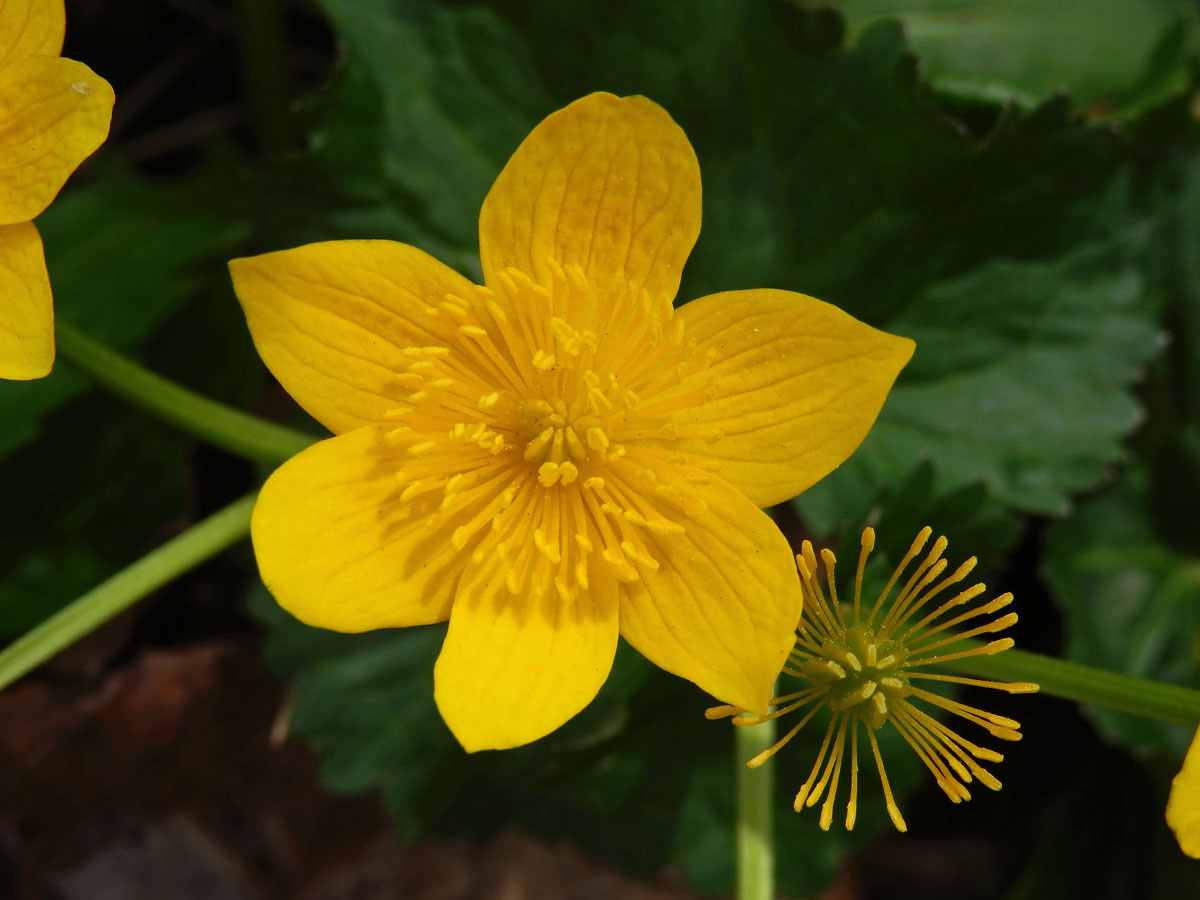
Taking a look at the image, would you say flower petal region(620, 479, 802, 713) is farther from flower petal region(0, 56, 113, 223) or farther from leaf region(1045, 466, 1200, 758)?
leaf region(1045, 466, 1200, 758)

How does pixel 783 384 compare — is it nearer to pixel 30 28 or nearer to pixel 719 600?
pixel 719 600

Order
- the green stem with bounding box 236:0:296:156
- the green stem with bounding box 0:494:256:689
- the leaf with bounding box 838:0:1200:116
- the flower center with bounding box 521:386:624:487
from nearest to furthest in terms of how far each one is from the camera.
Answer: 1. the flower center with bounding box 521:386:624:487
2. the green stem with bounding box 0:494:256:689
3. the leaf with bounding box 838:0:1200:116
4. the green stem with bounding box 236:0:296:156

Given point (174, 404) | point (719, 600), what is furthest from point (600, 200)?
point (174, 404)

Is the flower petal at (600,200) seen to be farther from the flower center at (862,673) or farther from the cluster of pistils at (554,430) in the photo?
the flower center at (862,673)

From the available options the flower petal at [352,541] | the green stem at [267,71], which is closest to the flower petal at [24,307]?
the flower petal at [352,541]

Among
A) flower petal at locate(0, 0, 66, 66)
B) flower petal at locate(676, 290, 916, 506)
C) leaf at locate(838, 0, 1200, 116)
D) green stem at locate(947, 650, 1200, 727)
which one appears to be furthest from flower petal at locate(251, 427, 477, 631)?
leaf at locate(838, 0, 1200, 116)
